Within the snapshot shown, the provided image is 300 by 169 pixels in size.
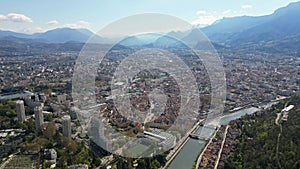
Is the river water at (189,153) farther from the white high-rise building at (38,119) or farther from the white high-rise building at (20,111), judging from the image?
the white high-rise building at (20,111)

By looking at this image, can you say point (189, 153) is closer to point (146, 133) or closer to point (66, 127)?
point (146, 133)

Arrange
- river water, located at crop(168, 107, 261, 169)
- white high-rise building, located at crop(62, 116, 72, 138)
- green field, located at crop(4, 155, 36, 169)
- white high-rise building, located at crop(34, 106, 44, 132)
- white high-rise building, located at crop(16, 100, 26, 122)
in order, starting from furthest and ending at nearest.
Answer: white high-rise building, located at crop(16, 100, 26, 122), white high-rise building, located at crop(34, 106, 44, 132), white high-rise building, located at crop(62, 116, 72, 138), river water, located at crop(168, 107, 261, 169), green field, located at crop(4, 155, 36, 169)

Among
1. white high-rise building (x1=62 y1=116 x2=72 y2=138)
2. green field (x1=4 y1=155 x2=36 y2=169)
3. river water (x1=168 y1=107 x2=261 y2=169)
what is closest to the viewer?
green field (x1=4 y1=155 x2=36 y2=169)

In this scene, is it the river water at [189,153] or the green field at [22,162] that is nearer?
the green field at [22,162]

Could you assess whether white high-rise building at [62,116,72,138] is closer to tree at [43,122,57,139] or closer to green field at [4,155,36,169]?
tree at [43,122,57,139]

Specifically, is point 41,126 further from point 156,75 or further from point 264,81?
point 264,81

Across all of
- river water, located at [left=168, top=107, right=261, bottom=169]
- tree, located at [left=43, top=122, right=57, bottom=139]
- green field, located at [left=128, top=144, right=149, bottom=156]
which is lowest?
river water, located at [left=168, top=107, right=261, bottom=169]

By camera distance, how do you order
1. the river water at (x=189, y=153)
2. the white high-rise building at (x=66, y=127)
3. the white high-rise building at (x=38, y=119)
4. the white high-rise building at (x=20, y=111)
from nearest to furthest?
the river water at (x=189, y=153) < the white high-rise building at (x=66, y=127) < the white high-rise building at (x=38, y=119) < the white high-rise building at (x=20, y=111)

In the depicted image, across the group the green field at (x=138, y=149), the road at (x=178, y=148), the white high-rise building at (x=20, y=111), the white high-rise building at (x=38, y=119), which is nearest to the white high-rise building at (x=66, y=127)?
the white high-rise building at (x=38, y=119)

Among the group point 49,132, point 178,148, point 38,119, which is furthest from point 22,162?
point 178,148

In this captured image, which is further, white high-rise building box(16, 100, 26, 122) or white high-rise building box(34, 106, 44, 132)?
white high-rise building box(16, 100, 26, 122)

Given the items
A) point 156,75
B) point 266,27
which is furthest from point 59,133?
point 266,27

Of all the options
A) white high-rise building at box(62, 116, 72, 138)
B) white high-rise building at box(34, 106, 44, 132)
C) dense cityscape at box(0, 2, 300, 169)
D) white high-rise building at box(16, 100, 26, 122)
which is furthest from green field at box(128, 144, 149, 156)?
white high-rise building at box(16, 100, 26, 122)
